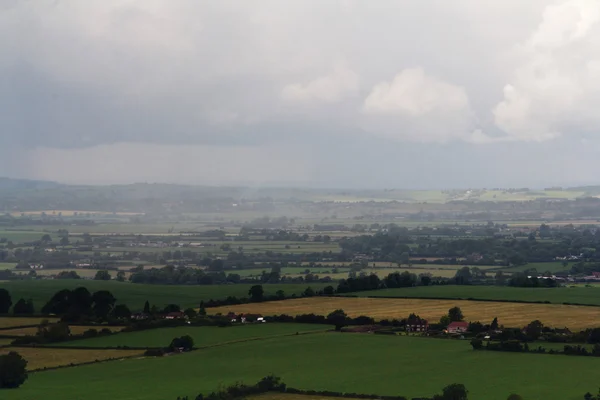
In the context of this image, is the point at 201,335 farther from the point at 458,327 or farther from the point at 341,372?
the point at 341,372

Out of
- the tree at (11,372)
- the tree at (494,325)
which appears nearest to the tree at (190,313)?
the tree at (494,325)

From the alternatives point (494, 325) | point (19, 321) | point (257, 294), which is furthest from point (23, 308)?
point (494, 325)

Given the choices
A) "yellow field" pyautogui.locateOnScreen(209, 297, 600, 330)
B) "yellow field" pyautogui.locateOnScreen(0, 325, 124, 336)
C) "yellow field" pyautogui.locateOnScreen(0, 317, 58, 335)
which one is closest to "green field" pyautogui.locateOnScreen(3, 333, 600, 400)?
"yellow field" pyautogui.locateOnScreen(209, 297, 600, 330)

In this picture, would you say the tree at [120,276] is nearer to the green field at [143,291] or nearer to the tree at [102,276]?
the tree at [102,276]

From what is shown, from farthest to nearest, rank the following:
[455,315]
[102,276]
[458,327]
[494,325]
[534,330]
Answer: [102,276]
[455,315]
[458,327]
[494,325]
[534,330]

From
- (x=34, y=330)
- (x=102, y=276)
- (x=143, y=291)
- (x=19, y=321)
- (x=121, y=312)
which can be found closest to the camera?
(x=34, y=330)

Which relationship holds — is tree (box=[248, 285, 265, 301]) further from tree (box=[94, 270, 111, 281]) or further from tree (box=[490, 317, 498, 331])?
tree (box=[94, 270, 111, 281])

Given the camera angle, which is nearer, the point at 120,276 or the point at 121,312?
the point at 121,312
